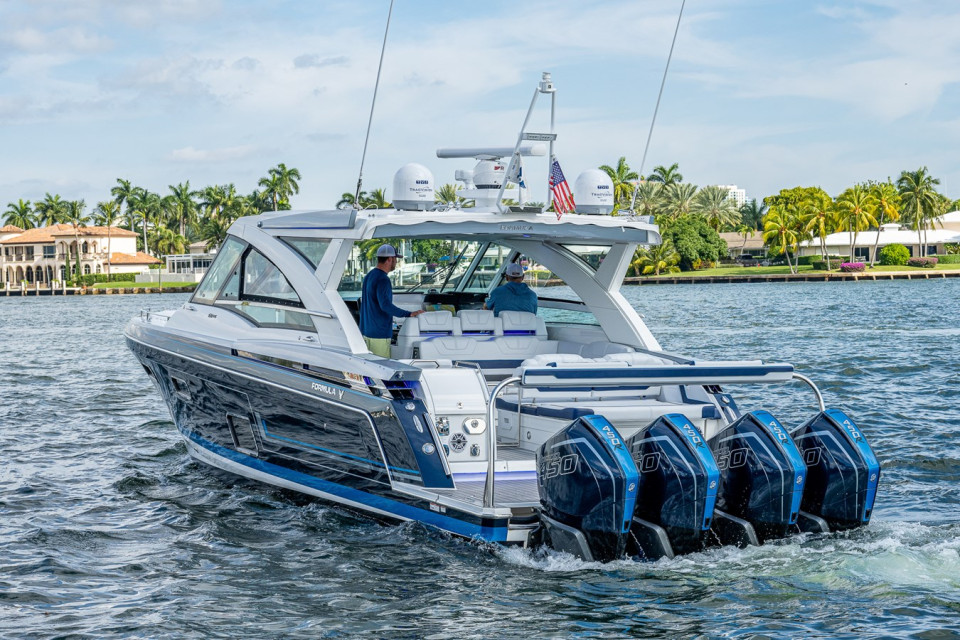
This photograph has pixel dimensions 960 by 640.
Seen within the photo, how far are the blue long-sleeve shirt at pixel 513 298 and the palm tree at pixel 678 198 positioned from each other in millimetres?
87810

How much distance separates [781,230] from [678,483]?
273 feet

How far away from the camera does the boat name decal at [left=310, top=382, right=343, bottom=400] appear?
295 inches

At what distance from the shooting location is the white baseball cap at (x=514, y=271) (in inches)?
387

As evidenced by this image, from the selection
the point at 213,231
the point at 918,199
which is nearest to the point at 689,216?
the point at 918,199

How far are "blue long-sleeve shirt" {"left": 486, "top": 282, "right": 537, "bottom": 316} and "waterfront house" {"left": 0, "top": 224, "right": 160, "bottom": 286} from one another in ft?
318

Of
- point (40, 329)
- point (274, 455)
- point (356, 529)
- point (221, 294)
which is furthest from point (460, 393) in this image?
point (40, 329)

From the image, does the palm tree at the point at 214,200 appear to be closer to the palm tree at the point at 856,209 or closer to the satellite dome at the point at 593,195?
the palm tree at the point at 856,209

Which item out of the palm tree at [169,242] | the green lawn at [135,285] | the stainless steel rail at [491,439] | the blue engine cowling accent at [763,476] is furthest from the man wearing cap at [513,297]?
the palm tree at [169,242]

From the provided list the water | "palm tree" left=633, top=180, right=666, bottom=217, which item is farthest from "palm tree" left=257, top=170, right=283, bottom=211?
the water

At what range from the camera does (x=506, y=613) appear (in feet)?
20.0

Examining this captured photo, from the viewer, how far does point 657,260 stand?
252ft

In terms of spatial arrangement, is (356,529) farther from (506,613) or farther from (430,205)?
(430,205)

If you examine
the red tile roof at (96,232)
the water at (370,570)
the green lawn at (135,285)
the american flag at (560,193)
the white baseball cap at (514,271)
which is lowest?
the water at (370,570)

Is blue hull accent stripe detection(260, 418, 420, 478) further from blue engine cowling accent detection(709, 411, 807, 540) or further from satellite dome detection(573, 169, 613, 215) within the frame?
satellite dome detection(573, 169, 613, 215)
